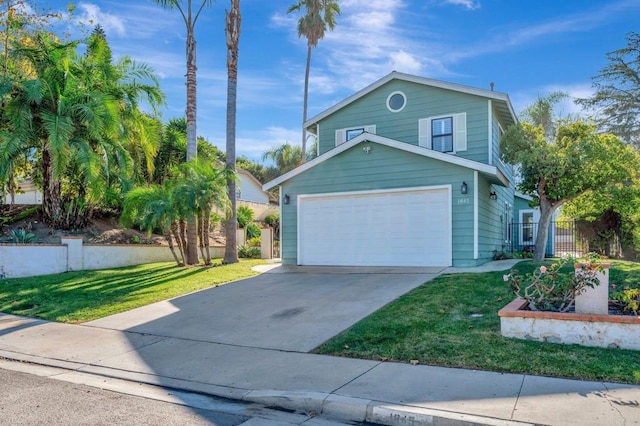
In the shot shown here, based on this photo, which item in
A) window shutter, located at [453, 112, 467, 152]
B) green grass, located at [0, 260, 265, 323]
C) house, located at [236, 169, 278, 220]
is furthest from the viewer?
house, located at [236, 169, 278, 220]

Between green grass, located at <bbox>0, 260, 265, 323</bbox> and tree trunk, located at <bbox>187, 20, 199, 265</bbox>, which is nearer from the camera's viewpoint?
green grass, located at <bbox>0, 260, 265, 323</bbox>

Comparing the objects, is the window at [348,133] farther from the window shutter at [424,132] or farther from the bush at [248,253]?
the bush at [248,253]

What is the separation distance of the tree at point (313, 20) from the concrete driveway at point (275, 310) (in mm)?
19798

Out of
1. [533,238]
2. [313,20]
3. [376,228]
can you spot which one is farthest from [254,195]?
[376,228]

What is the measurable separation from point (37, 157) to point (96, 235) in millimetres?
4056

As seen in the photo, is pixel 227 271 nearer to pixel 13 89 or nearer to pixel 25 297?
Result: pixel 25 297

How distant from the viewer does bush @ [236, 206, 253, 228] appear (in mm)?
24062

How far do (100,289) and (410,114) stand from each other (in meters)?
11.6

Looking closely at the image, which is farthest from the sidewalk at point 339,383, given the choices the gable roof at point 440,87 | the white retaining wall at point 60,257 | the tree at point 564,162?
the gable roof at point 440,87

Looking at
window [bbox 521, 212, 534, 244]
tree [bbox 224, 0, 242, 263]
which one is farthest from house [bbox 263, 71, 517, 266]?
window [bbox 521, 212, 534, 244]

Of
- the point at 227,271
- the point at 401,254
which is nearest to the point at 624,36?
the point at 401,254

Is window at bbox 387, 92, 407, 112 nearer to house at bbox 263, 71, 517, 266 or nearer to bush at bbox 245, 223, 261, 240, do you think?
house at bbox 263, 71, 517, 266

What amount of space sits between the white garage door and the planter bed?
7051 millimetres

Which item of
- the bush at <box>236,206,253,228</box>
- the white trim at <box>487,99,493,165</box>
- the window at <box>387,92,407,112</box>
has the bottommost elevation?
the bush at <box>236,206,253,228</box>
